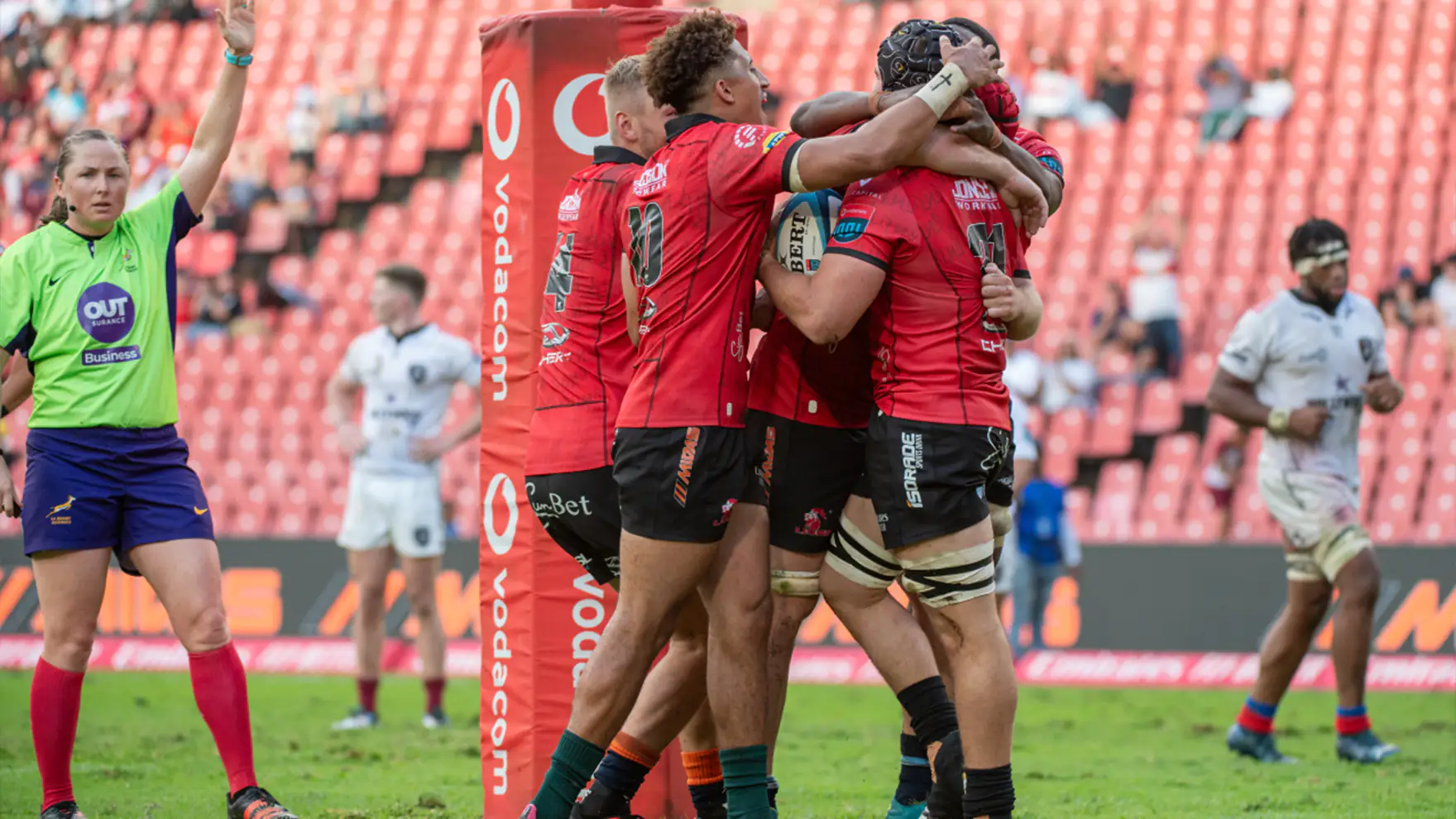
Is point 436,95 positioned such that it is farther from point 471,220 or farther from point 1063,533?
point 1063,533

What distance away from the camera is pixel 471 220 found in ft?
57.3

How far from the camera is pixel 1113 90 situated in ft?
56.7

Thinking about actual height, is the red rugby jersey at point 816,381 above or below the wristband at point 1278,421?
above

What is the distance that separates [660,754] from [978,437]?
61.8 inches

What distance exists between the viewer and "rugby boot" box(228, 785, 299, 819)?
16.8ft

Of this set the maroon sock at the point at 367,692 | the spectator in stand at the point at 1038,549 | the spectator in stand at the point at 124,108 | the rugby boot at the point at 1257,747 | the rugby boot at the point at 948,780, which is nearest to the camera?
the rugby boot at the point at 948,780

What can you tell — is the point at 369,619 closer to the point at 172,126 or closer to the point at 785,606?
the point at 785,606

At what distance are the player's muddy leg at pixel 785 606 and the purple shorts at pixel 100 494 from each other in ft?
6.58

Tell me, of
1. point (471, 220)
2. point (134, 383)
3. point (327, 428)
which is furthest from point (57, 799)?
point (471, 220)

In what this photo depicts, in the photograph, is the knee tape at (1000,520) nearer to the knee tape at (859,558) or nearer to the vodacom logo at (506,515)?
the knee tape at (859,558)

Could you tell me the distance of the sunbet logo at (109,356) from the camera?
17.5 ft

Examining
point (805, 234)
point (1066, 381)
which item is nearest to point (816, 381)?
point (805, 234)

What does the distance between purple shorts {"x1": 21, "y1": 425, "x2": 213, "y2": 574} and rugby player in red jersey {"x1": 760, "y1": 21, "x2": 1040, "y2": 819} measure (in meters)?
2.34

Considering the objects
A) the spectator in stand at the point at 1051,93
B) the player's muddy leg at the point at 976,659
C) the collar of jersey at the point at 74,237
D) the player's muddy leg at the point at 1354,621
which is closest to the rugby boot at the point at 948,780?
the player's muddy leg at the point at 976,659
